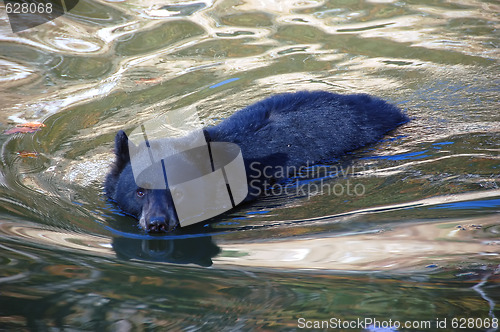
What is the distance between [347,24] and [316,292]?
938 centimetres

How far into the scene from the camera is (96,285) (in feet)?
7.96

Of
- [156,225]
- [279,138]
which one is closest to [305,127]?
[279,138]

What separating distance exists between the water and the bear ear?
1.45 feet

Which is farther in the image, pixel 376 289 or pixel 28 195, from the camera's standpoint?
pixel 28 195

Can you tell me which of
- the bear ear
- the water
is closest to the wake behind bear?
the bear ear

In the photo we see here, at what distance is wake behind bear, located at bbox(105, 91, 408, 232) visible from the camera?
4930 millimetres

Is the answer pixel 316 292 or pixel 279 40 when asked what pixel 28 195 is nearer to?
pixel 316 292

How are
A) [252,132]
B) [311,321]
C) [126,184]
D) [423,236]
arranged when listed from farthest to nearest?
[252,132] < [126,184] < [423,236] < [311,321]

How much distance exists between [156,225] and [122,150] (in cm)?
123

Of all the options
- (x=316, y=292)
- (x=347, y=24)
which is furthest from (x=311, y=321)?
(x=347, y=24)

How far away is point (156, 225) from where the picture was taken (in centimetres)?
457

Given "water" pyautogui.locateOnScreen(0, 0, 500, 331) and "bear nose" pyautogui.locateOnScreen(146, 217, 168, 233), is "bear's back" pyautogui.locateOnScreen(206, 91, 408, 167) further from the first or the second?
"bear nose" pyautogui.locateOnScreen(146, 217, 168, 233)

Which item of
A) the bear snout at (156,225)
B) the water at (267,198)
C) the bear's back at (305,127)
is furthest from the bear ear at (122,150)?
the bear snout at (156,225)

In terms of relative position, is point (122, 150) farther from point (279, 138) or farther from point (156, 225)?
point (279, 138)
